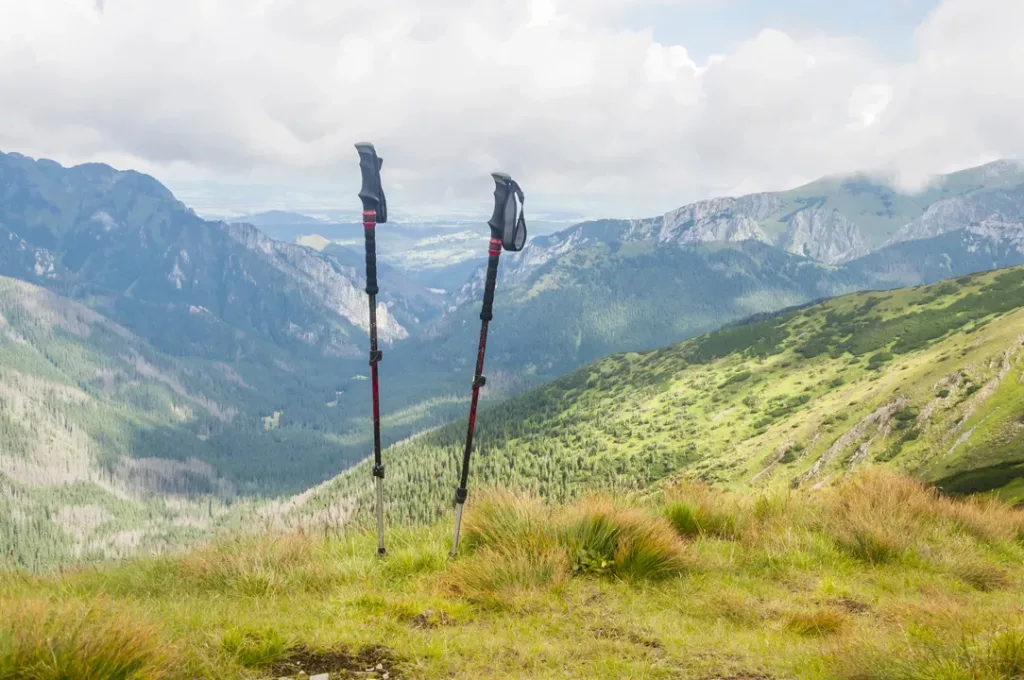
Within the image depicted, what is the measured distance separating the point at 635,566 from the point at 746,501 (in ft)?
18.7

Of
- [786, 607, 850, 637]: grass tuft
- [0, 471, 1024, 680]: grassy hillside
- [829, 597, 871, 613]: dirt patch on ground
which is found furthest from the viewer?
[829, 597, 871, 613]: dirt patch on ground

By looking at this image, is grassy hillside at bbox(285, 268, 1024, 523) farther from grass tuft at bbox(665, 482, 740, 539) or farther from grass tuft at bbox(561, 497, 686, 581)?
grass tuft at bbox(665, 482, 740, 539)

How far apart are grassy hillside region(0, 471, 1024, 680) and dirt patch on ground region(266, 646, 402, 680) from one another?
0.02m

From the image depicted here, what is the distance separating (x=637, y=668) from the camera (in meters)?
6.34

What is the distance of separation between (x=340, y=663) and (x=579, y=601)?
11.4 ft

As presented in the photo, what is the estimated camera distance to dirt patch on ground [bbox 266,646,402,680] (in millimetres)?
6305

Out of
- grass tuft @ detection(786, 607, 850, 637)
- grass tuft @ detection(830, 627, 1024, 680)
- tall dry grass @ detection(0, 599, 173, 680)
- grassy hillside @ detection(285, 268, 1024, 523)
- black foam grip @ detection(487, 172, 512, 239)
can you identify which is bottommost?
grassy hillside @ detection(285, 268, 1024, 523)

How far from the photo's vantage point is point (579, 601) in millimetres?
8352

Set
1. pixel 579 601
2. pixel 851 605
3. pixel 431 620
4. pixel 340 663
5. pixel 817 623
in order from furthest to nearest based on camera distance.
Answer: pixel 851 605 → pixel 579 601 → pixel 431 620 → pixel 817 623 → pixel 340 663

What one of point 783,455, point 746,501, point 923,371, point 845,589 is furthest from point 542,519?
point 923,371

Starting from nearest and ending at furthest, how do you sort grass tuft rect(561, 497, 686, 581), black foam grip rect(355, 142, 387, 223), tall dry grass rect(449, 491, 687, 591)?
tall dry grass rect(449, 491, 687, 591) < grass tuft rect(561, 497, 686, 581) < black foam grip rect(355, 142, 387, 223)

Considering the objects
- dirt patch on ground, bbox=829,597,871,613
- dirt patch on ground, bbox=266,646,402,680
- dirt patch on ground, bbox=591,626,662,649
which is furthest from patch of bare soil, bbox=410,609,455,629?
dirt patch on ground, bbox=829,597,871,613

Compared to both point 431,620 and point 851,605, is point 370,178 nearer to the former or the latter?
point 431,620

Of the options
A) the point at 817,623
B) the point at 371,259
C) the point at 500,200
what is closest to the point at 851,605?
the point at 817,623
